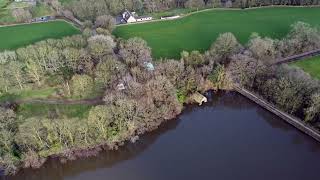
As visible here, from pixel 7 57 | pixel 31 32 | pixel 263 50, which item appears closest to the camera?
pixel 263 50

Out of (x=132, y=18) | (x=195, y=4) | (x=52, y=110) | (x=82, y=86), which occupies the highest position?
(x=195, y=4)

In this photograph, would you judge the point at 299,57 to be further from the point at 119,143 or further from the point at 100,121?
the point at 100,121

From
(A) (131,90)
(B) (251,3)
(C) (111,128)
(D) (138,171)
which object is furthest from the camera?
(B) (251,3)

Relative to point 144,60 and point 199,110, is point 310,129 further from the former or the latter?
point 144,60

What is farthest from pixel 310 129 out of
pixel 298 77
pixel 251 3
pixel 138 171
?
pixel 251 3

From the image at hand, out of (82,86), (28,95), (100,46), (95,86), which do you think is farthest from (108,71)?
(28,95)

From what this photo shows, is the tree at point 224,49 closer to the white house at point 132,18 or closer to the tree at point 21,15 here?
the white house at point 132,18

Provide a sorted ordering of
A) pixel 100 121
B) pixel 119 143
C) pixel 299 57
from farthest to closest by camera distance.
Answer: pixel 299 57
pixel 119 143
pixel 100 121
